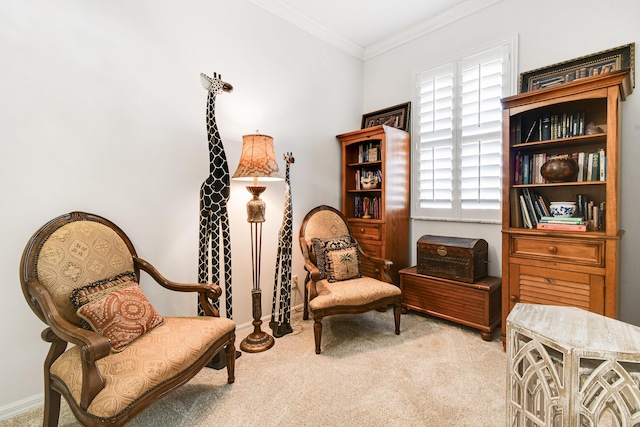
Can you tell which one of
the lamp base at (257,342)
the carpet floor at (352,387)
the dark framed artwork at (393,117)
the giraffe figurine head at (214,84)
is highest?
the dark framed artwork at (393,117)

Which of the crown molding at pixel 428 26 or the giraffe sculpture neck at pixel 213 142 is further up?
the crown molding at pixel 428 26

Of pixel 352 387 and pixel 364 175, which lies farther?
pixel 364 175

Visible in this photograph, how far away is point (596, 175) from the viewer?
212 cm

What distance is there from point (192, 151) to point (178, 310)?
1258mm

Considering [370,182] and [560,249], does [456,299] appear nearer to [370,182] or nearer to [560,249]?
[560,249]

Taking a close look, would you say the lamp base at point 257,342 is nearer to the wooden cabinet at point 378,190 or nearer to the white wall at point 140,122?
the white wall at point 140,122

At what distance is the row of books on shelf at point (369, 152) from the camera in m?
3.38

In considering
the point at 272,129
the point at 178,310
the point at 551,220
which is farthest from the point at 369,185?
the point at 178,310

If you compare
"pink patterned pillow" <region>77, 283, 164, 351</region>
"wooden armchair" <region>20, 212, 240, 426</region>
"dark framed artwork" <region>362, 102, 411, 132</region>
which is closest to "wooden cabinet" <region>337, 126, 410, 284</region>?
"dark framed artwork" <region>362, 102, 411, 132</region>

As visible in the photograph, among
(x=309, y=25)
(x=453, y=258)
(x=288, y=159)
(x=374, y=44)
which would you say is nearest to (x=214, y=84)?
(x=288, y=159)

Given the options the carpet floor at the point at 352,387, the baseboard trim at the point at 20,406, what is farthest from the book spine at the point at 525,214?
the baseboard trim at the point at 20,406

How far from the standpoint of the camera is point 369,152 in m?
3.46

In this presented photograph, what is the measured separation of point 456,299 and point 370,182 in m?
1.49

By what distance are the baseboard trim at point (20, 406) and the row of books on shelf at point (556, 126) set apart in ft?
12.5
